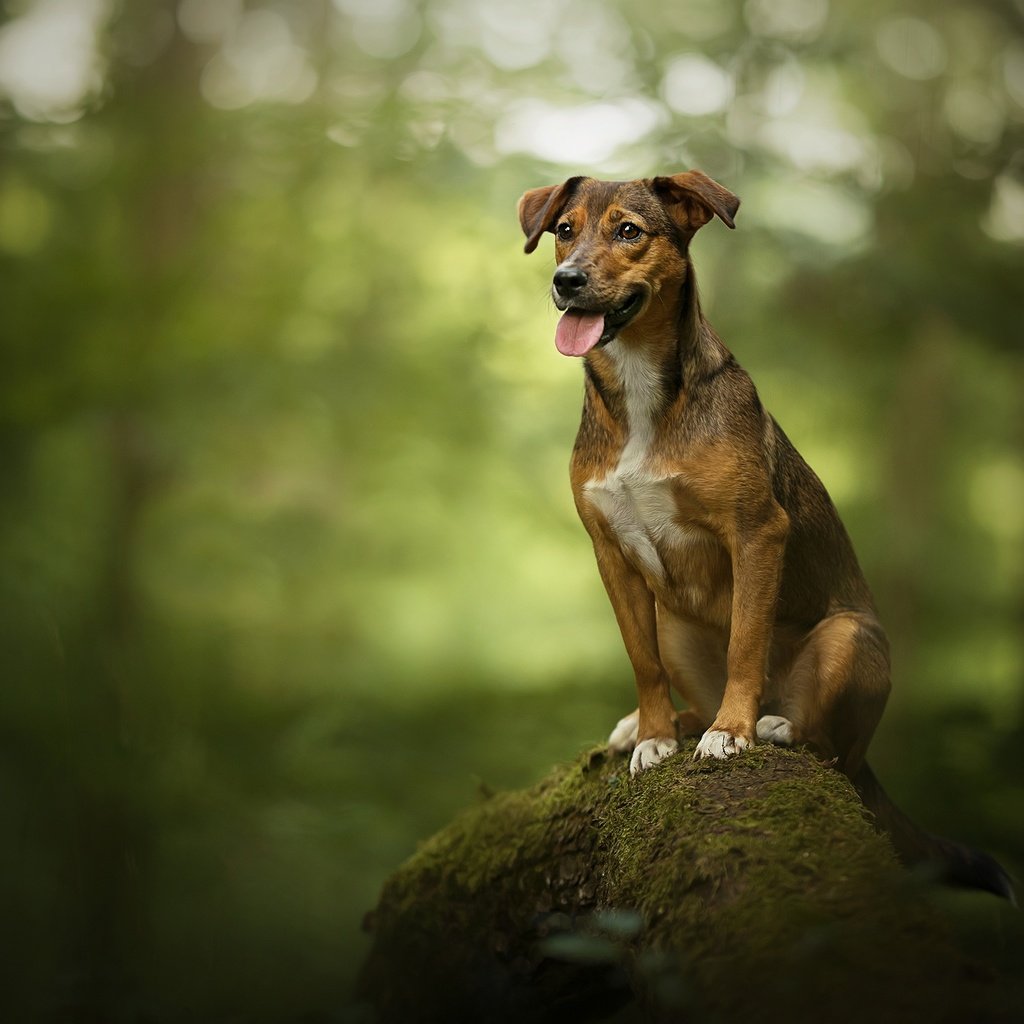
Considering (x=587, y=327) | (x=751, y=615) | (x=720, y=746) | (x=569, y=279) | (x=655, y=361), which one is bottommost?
(x=720, y=746)

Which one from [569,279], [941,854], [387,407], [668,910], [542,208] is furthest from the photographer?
[387,407]

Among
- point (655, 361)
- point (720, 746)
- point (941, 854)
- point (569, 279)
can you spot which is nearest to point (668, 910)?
point (720, 746)

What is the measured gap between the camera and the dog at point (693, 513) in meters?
3.63

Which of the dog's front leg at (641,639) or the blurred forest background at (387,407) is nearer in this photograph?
the dog's front leg at (641,639)

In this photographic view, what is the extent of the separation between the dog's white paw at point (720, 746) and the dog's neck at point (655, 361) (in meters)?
1.14

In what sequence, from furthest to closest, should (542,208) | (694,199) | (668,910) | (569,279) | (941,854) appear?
(941,854) → (542,208) → (694,199) → (569,279) → (668,910)

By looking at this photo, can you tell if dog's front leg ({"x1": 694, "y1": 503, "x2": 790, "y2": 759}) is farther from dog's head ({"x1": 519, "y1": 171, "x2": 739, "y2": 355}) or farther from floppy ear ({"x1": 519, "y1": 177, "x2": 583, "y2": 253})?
floppy ear ({"x1": 519, "y1": 177, "x2": 583, "y2": 253})

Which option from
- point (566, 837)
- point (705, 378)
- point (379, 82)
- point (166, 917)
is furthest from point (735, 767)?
point (379, 82)

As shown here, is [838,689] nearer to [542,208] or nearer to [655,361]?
[655,361]

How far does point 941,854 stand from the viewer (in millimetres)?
4078

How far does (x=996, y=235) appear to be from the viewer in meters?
7.90

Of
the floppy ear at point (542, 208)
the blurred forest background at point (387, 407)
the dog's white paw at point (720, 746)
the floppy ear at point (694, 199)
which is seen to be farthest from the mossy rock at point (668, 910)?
the blurred forest background at point (387, 407)

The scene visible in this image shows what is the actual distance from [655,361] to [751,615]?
97 centimetres

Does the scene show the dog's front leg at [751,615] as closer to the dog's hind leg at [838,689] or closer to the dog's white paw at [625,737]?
the dog's hind leg at [838,689]
